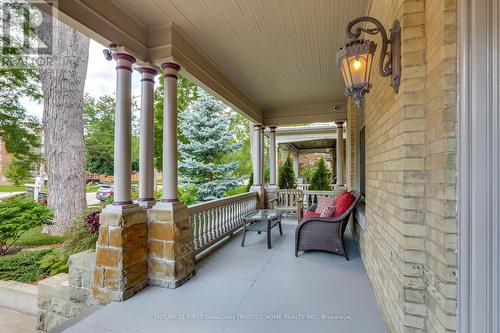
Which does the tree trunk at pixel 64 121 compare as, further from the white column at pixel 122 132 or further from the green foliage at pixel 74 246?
the white column at pixel 122 132

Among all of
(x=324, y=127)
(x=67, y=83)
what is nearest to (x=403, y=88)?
(x=67, y=83)

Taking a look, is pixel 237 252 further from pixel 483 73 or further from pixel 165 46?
pixel 483 73

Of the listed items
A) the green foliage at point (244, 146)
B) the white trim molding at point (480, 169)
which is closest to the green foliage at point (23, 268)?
the white trim molding at point (480, 169)

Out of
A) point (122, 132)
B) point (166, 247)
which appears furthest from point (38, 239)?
point (122, 132)

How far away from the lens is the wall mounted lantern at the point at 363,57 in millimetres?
1654

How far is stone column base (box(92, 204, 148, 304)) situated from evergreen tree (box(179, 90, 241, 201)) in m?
6.07

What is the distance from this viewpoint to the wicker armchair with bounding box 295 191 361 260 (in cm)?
353

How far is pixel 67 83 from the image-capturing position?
5.69 m

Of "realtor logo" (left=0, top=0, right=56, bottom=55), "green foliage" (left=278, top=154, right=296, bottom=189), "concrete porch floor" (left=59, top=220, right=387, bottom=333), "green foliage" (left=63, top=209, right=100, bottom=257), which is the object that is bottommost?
"concrete porch floor" (left=59, top=220, right=387, bottom=333)

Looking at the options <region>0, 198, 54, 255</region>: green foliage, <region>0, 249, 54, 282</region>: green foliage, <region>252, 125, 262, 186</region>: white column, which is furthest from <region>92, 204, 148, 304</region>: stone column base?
<region>252, 125, 262, 186</region>: white column

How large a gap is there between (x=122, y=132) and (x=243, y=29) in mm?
1872

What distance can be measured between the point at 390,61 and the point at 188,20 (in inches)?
87.9

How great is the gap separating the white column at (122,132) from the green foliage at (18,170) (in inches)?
234

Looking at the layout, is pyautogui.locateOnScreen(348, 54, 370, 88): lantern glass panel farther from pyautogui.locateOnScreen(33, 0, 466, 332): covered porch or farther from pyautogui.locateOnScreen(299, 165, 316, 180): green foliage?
pyautogui.locateOnScreen(299, 165, 316, 180): green foliage
